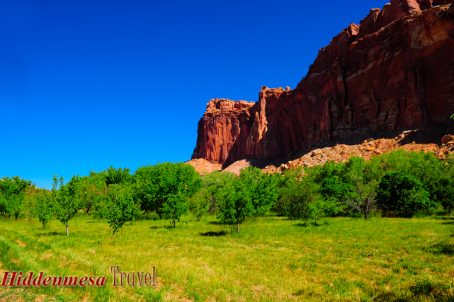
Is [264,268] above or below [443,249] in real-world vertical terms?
below

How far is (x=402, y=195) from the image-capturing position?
1847 inches

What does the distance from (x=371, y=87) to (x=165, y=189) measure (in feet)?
283

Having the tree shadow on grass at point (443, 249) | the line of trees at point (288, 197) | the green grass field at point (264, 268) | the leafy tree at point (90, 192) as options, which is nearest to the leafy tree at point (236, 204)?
the line of trees at point (288, 197)

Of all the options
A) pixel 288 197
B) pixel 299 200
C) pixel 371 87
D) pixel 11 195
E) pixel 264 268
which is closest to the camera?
pixel 264 268

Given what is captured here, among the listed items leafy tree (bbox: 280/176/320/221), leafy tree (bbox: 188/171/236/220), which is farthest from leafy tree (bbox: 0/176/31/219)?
leafy tree (bbox: 280/176/320/221)

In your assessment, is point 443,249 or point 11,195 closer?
point 443,249

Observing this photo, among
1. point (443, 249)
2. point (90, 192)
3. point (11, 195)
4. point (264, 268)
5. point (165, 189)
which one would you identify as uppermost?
point (90, 192)

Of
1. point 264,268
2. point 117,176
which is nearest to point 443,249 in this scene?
point 264,268

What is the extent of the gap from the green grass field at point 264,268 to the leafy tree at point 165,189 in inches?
512

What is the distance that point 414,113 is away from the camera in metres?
88.5

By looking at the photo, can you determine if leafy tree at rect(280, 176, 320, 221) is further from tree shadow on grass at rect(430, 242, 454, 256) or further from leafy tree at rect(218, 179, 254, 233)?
tree shadow on grass at rect(430, 242, 454, 256)

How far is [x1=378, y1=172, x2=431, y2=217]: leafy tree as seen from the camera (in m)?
45.3

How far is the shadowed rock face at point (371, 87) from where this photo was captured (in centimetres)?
8476

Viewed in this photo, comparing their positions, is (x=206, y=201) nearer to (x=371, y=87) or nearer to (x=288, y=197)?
(x=288, y=197)
